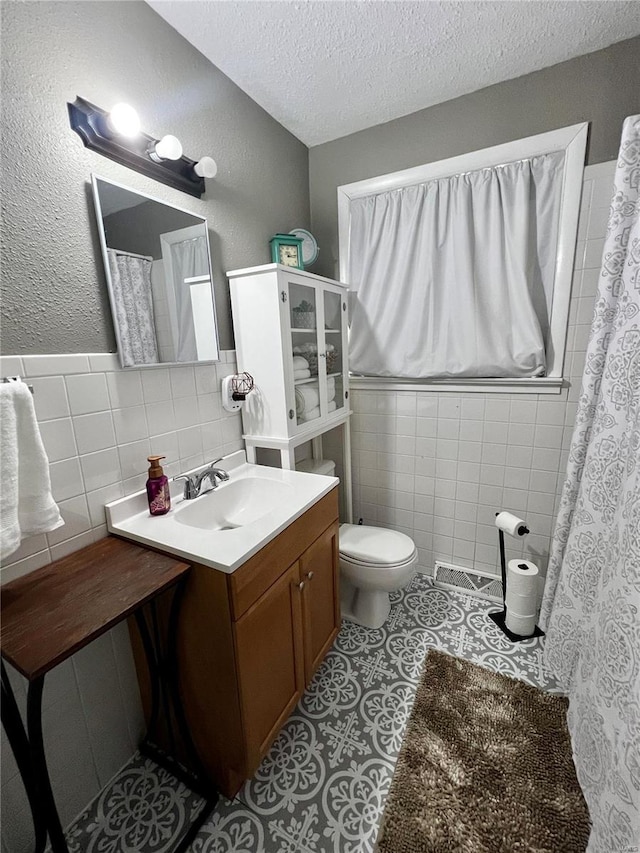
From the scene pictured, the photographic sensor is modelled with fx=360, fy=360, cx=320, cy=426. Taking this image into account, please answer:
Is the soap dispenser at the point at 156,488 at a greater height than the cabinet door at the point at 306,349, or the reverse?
the cabinet door at the point at 306,349

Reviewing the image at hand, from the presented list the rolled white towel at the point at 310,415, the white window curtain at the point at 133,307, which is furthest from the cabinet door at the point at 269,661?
the white window curtain at the point at 133,307

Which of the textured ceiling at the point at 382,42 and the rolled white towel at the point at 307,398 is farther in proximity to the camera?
the rolled white towel at the point at 307,398

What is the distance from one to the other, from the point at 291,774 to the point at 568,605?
1.13 meters

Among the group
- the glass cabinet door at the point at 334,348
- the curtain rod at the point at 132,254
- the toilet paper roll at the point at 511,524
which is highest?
the curtain rod at the point at 132,254

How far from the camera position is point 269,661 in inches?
43.0

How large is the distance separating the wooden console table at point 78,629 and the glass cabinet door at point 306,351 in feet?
2.82

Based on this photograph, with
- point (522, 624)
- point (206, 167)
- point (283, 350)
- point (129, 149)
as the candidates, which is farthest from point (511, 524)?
point (129, 149)

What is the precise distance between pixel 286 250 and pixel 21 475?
54.7 inches

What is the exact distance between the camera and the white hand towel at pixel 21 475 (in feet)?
2.47

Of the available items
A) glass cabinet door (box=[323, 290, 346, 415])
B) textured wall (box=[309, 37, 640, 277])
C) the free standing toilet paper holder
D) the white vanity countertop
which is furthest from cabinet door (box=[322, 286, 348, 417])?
the free standing toilet paper holder

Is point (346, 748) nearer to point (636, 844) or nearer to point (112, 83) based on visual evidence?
point (636, 844)

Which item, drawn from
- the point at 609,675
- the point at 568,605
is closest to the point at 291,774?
the point at 609,675

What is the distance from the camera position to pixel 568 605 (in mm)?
1342

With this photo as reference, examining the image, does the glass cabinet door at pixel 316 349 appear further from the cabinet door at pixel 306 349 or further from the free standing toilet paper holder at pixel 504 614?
the free standing toilet paper holder at pixel 504 614
